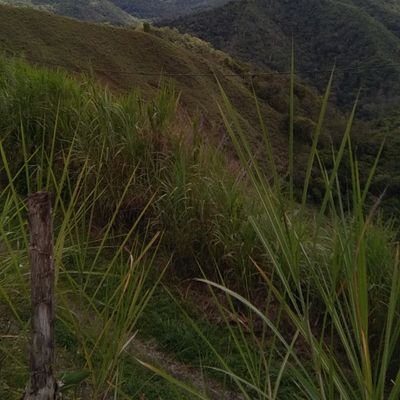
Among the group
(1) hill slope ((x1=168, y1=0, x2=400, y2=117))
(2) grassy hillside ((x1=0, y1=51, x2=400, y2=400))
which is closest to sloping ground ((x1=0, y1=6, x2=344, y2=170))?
(2) grassy hillside ((x1=0, y1=51, x2=400, y2=400))

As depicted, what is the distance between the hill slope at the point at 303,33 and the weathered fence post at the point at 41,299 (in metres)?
61.6

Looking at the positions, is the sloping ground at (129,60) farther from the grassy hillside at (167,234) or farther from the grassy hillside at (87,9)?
the grassy hillside at (87,9)

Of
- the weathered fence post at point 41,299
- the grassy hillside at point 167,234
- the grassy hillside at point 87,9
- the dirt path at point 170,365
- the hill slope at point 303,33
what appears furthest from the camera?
the grassy hillside at point 87,9

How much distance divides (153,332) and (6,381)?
5.91 ft

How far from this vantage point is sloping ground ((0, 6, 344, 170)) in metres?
29.8

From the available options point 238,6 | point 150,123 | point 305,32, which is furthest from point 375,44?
point 150,123

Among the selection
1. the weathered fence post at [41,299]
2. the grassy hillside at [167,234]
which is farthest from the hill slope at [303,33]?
the weathered fence post at [41,299]

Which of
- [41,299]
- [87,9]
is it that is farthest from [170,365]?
[87,9]

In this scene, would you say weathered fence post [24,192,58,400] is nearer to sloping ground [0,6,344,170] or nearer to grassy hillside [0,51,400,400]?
grassy hillside [0,51,400,400]

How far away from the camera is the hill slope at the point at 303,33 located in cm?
6800

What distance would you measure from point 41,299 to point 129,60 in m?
36.6

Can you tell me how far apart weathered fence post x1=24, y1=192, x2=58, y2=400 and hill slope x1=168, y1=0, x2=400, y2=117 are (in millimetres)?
61584

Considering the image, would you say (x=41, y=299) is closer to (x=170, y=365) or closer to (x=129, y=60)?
(x=170, y=365)

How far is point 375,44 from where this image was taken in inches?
2852
